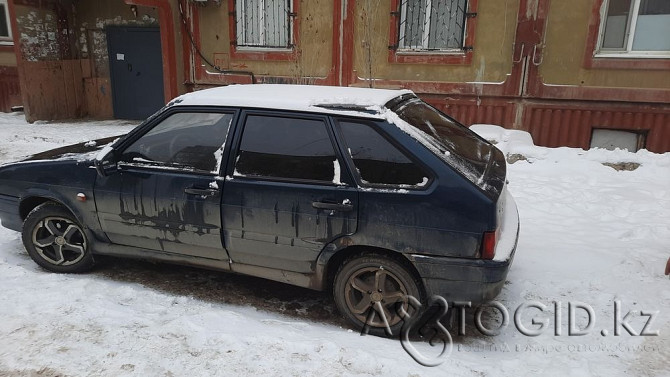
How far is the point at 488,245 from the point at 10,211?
149 inches

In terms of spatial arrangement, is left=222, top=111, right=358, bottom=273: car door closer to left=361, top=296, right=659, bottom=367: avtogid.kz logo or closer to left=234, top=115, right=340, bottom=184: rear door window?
left=234, top=115, right=340, bottom=184: rear door window

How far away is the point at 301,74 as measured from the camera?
912 centimetres

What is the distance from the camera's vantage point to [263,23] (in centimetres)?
930

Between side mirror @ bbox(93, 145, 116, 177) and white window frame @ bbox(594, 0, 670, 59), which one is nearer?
side mirror @ bbox(93, 145, 116, 177)

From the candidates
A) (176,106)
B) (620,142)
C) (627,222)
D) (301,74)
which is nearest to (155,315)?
(176,106)

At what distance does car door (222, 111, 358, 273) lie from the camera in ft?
10.4

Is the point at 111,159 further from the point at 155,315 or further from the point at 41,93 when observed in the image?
the point at 41,93

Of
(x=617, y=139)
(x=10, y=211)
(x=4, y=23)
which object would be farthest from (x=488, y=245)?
(x=4, y=23)

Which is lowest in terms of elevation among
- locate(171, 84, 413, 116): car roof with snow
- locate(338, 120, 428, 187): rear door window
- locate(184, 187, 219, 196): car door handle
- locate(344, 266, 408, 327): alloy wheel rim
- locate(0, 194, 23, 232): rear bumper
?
locate(344, 266, 408, 327): alloy wheel rim

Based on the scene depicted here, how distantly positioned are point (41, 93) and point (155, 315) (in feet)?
31.9

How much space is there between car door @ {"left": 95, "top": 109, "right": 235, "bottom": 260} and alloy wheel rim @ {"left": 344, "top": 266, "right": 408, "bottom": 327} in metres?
1.00

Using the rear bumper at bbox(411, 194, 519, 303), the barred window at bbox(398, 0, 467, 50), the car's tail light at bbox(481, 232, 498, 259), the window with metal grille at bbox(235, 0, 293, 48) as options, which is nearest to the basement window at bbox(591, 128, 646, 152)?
the barred window at bbox(398, 0, 467, 50)

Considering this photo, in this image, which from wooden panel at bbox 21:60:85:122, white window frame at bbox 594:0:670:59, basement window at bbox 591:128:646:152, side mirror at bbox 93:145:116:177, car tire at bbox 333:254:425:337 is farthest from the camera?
wooden panel at bbox 21:60:85:122

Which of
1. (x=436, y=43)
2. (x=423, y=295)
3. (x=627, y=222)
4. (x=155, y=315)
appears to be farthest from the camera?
(x=436, y=43)
